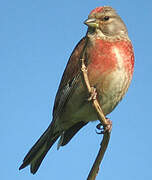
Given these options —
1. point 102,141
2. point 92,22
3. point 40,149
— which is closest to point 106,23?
point 92,22

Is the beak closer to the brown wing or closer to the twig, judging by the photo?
the brown wing

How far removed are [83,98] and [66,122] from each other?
2.50ft

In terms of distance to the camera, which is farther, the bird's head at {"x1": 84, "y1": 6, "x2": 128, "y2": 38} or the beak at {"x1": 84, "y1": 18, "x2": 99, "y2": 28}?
the bird's head at {"x1": 84, "y1": 6, "x2": 128, "y2": 38}

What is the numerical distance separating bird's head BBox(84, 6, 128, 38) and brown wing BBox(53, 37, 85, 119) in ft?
1.37

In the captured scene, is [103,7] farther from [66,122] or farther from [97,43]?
[66,122]

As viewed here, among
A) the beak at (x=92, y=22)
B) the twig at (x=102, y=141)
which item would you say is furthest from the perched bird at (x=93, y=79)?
the twig at (x=102, y=141)

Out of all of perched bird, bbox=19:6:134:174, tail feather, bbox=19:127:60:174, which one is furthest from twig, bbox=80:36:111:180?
tail feather, bbox=19:127:60:174

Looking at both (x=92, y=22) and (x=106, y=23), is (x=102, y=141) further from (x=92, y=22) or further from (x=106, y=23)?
(x=106, y=23)

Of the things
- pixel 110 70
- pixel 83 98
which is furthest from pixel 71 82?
pixel 110 70

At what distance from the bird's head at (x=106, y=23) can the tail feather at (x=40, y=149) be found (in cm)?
161

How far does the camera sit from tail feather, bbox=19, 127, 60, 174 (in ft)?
16.1

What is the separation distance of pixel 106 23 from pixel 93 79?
945mm

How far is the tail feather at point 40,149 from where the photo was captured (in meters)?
4.90

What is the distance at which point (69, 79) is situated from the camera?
17.3ft
